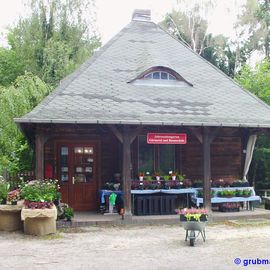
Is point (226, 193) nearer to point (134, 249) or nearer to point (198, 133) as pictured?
point (198, 133)

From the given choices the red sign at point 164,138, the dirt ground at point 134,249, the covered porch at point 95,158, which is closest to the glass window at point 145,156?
the covered porch at point 95,158

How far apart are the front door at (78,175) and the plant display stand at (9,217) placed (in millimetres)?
3023

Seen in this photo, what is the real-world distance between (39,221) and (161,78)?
655cm

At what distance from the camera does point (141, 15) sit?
18.1 meters

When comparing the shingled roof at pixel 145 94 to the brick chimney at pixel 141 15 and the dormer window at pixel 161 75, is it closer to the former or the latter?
the dormer window at pixel 161 75

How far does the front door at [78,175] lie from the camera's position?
13.9 m

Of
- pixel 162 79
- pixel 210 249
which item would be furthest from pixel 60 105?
pixel 210 249

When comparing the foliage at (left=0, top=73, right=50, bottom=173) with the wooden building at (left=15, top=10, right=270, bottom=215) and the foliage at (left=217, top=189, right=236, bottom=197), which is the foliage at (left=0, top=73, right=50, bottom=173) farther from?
the foliage at (left=217, top=189, right=236, bottom=197)

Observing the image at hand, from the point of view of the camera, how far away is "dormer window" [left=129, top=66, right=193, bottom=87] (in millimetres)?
14422

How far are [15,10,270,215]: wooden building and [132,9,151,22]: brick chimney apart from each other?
179 centimetres

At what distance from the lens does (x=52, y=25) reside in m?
24.8

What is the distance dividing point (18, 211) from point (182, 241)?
4.03m

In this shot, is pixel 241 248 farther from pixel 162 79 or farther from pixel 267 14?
pixel 267 14

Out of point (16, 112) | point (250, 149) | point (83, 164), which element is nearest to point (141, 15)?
point (16, 112)
